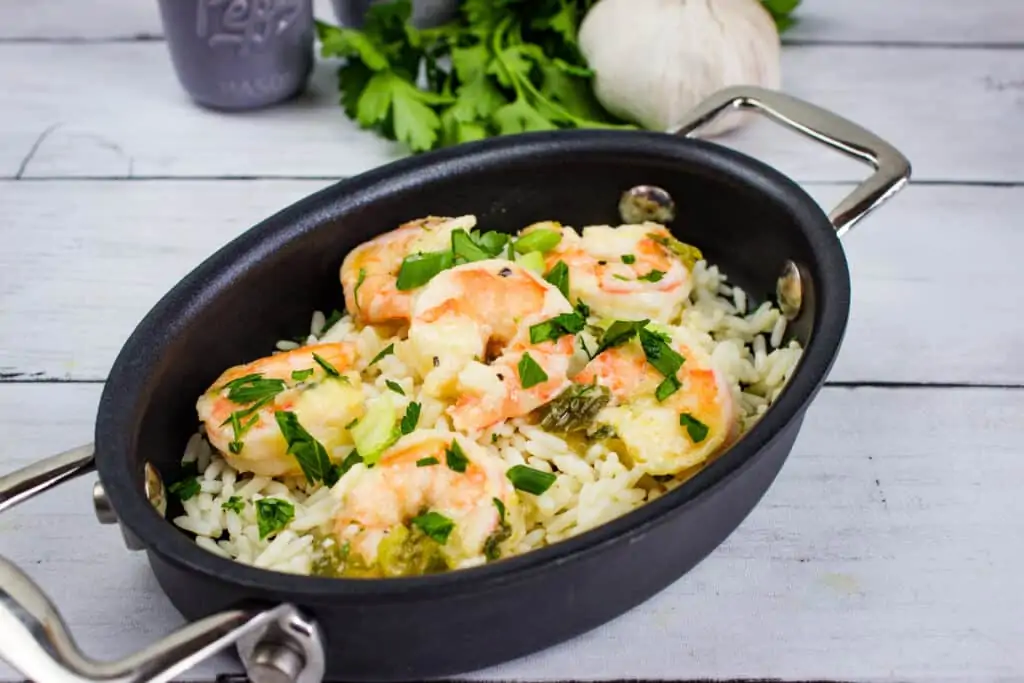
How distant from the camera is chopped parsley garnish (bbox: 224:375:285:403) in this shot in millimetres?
1517

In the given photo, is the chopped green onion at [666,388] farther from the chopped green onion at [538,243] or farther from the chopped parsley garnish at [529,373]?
the chopped green onion at [538,243]

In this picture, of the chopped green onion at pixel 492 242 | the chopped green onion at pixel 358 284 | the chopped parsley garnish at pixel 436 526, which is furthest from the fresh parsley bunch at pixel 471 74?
the chopped parsley garnish at pixel 436 526

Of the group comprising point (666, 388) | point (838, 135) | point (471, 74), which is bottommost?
point (471, 74)

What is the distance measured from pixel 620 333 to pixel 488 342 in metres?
0.18

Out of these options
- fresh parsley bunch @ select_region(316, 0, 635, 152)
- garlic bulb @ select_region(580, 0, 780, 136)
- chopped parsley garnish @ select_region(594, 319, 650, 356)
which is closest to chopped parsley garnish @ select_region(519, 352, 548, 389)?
chopped parsley garnish @ select_region(594, 319, 650, 356)

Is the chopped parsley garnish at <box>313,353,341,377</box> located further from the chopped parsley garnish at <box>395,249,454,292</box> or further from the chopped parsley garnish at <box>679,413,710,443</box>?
the chopped parsley garnish at <box>679,413,710,443</box>

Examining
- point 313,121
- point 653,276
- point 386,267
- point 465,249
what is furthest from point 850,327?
point 313,121

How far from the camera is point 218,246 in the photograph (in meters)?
2.29

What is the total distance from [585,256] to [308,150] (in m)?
1.01

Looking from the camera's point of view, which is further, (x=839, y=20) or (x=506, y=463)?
(x=839, y=20)

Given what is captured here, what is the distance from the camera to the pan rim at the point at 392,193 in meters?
1.18

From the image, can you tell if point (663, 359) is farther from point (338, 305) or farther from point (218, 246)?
point (218, 246)

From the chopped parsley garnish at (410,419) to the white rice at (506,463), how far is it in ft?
0.08

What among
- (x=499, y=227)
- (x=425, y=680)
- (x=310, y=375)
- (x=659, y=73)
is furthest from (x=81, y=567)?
(x=659, y=73)
